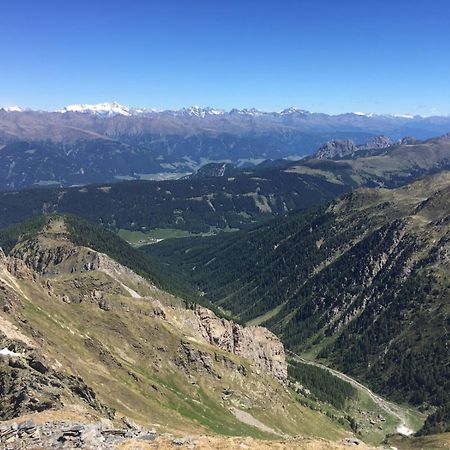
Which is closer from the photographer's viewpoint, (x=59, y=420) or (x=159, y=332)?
(x=59, y=420)

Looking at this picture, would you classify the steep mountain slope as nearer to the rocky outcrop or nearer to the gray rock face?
the rocky outcrop

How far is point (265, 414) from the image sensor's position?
6378 inches

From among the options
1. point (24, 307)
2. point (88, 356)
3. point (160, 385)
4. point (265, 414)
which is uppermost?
point (24, 307)

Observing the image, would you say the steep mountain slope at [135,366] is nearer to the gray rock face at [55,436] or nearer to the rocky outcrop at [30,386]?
the rocky outcrop at [30,386]

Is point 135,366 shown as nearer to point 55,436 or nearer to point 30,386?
point 30,386

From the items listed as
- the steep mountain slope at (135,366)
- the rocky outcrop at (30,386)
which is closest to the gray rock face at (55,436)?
the rocky outcrop at (30,386)

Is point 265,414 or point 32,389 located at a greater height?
point 32,389

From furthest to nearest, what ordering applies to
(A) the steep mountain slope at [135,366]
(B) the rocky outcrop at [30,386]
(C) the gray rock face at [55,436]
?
(A) the steep mountain slope at [135,366] < (B) the rocky outcrop at [30,386] < (C) the gray rock face at [55,436]

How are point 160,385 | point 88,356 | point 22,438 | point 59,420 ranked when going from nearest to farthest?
1. point 22,438
2. point 59,420
3. point 88,356
4. point 160,385

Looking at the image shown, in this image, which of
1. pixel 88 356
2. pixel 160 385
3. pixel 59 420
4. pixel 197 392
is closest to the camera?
pixel 59 420

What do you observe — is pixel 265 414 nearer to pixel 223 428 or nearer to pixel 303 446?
pixel 223 428

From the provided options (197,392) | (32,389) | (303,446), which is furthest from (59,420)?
(197,392)

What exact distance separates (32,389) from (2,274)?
8662cm

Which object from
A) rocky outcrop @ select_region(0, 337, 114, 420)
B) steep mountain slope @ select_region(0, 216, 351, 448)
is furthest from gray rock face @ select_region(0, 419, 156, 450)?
steep mountain slope @ select_region(0, 216, 351, 448)
